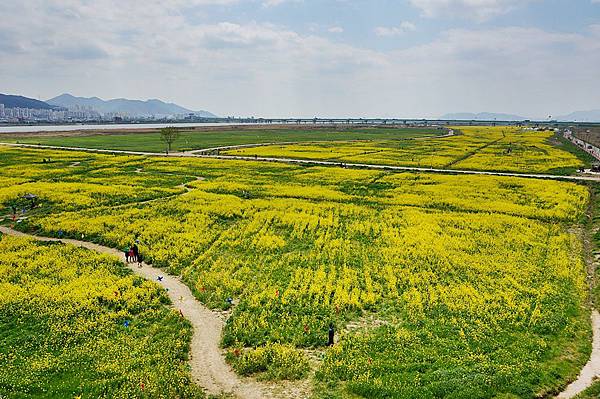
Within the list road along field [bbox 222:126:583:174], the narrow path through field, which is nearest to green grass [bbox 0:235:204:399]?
the narrow path through field

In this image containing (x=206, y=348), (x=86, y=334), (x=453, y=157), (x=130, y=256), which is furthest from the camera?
(x=453, y=157)

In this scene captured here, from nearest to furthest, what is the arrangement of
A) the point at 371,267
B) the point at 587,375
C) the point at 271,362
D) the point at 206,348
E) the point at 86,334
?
the point at 587,375
the point at 271,362
the point at 206,348
the point at 86,334
the point at 371,267

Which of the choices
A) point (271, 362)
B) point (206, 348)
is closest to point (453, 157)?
point (271, 362)

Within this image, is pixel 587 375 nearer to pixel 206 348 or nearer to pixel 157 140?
pixel 206 348

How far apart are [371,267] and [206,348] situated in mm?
12771

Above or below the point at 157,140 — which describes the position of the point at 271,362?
below

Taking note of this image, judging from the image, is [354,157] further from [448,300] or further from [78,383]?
[78,383]

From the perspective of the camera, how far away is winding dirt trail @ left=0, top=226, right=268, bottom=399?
51.7ft

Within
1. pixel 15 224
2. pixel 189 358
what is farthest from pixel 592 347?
pixel 15 224

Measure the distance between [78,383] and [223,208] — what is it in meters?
27.4

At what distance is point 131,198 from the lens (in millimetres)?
47031

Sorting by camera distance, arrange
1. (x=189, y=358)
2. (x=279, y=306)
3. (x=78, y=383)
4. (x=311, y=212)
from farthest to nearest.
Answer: (x=311, y=212) → (x=279, y=306) → (x=189, y=358) → (x=78, y=383)

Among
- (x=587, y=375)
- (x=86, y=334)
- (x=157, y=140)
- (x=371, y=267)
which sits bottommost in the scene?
(x=587, y=375)

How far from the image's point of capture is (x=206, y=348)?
18.4 metres
